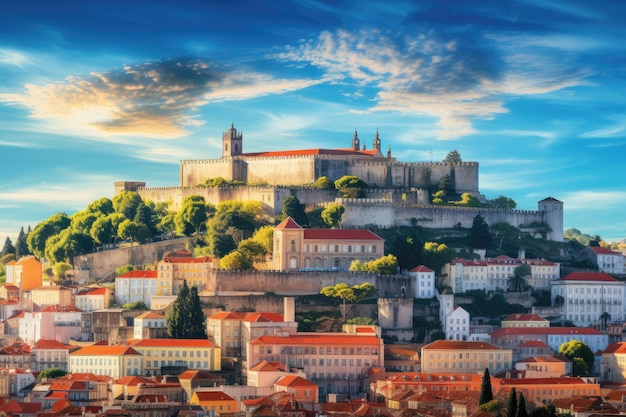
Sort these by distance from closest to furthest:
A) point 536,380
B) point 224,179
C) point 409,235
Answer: point 536,380
point 409,235
point 224,179

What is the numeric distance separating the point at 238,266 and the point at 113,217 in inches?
590

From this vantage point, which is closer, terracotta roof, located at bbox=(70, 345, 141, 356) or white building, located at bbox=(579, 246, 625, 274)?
terracotta roof, located at bbox=(70, 345, 141, 356)

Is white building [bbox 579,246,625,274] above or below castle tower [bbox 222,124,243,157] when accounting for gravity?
below

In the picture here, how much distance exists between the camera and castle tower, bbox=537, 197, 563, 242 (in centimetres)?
9700

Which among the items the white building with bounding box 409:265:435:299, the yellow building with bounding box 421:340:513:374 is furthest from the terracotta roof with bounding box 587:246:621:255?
the yellow building with bounding box 421:340:513:374

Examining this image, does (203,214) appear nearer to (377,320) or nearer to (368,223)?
(368,223)

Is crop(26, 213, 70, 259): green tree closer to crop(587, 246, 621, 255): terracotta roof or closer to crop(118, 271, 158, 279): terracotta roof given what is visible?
crop(118, 271, 158, 279): terracotta roof

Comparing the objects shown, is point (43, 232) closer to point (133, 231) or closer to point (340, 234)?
point (133, 231)

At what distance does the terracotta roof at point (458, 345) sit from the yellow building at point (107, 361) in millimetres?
13003

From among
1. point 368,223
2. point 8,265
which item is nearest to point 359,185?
point 368,223

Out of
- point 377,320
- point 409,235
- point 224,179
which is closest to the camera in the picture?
point 377,320

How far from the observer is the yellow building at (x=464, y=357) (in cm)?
7619

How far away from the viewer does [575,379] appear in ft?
245

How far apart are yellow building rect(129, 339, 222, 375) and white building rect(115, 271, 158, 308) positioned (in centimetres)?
872
